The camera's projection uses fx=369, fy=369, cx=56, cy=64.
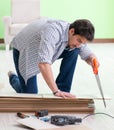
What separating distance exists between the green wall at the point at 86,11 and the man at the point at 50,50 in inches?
159

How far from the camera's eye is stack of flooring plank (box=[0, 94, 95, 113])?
173cm

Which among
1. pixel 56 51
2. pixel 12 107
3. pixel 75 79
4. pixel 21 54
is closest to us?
pixel 12 107

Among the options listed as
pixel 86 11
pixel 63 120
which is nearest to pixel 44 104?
pixel 63 120

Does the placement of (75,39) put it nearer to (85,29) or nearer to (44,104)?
(85,29)

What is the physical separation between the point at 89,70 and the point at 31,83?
6.10 ft

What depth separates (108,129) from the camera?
165 cm

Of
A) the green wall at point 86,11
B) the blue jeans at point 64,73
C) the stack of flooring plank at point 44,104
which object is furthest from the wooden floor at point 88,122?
the green wall at point 86,11

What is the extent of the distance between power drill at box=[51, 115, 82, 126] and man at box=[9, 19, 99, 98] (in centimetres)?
20

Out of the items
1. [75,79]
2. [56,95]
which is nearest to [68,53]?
[56,95]

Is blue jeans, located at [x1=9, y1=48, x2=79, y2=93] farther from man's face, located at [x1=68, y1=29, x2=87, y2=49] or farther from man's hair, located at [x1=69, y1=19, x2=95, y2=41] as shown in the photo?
man's hair, located at [x1=69, y1=19, x2=95, y2=41]

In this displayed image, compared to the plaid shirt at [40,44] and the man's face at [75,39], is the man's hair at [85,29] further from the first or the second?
the plaid shirt at [40,44]

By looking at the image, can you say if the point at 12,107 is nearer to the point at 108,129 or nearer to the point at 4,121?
the point at 4,121

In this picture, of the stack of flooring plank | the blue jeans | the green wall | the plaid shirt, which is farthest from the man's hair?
the green wall


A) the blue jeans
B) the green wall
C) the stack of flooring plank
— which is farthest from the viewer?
the green wall
